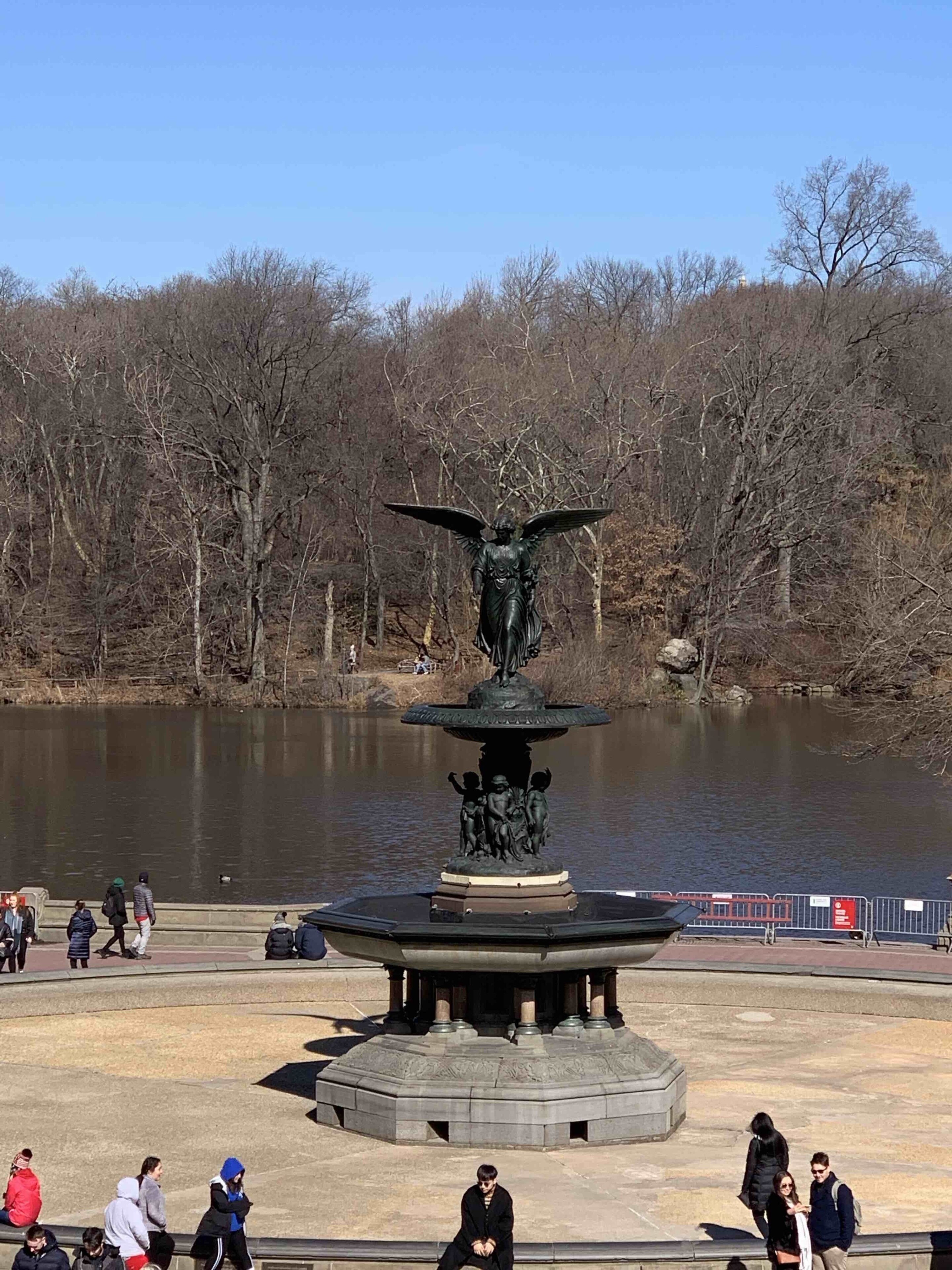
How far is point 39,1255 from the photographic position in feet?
42.0

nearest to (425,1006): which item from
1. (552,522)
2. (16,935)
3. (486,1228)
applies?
(552,522)

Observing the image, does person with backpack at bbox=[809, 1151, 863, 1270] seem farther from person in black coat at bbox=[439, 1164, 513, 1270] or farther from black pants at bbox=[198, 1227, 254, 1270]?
black pants at bbox=[198, 1227, 254, 1270]

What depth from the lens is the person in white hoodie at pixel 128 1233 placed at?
1379 cm

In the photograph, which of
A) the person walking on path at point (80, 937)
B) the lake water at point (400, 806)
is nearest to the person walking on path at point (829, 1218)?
the person walking on path at point (80, 937)

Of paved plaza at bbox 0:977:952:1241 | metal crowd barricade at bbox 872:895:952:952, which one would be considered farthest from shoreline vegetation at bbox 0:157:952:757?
paved plaza at bbox 0:977:952:1241

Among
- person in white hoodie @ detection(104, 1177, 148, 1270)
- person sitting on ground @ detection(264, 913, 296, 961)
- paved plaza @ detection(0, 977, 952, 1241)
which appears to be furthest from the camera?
person sitting on ground @ detection(264, 913, 296, 961)

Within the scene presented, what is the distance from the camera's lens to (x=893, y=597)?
43344 millimetres

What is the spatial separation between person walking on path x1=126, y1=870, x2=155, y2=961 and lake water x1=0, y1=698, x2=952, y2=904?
32.6 ft

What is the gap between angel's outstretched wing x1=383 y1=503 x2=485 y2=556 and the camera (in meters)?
20.2

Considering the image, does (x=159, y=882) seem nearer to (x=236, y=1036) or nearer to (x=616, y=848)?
(x=616, y=848)

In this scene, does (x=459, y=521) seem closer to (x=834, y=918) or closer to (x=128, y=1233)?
(x=128, y=1233)

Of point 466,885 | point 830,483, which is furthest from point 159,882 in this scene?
point 830,483

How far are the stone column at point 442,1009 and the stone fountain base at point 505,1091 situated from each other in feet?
0.17

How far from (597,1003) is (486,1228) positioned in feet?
20.0
